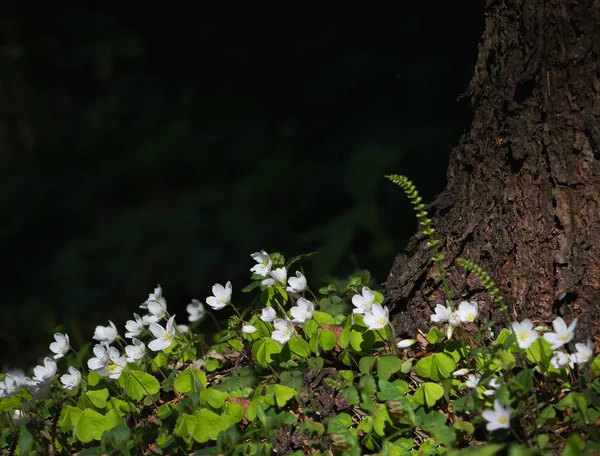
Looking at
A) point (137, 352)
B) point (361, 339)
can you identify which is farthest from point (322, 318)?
point (137, 352)

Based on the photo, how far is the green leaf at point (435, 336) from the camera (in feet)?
9.16

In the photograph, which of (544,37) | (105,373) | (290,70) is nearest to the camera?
(544,37)

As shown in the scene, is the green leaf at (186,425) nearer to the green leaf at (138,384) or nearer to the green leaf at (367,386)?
the green leaf at (138,384)

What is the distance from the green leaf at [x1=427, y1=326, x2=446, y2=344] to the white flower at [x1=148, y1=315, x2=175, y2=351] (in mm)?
999

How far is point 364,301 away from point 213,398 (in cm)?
67

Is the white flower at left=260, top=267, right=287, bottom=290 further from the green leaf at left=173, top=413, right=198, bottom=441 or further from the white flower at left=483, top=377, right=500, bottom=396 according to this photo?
the white flower at left=483, top=377, right=500, bottom=396

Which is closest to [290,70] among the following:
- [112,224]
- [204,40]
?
[204,40]

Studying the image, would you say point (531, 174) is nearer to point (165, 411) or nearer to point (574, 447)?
point (574, 447)

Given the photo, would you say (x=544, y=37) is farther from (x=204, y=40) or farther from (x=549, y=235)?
(x=204, y=40)

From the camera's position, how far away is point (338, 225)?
546 cm

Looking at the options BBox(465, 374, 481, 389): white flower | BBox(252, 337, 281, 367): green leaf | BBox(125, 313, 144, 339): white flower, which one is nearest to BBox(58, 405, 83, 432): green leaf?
BBox(125, 313, 144, 339): white flower

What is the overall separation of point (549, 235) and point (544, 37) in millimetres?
704

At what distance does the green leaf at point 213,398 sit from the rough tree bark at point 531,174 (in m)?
0.77

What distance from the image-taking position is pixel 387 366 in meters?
2.73
